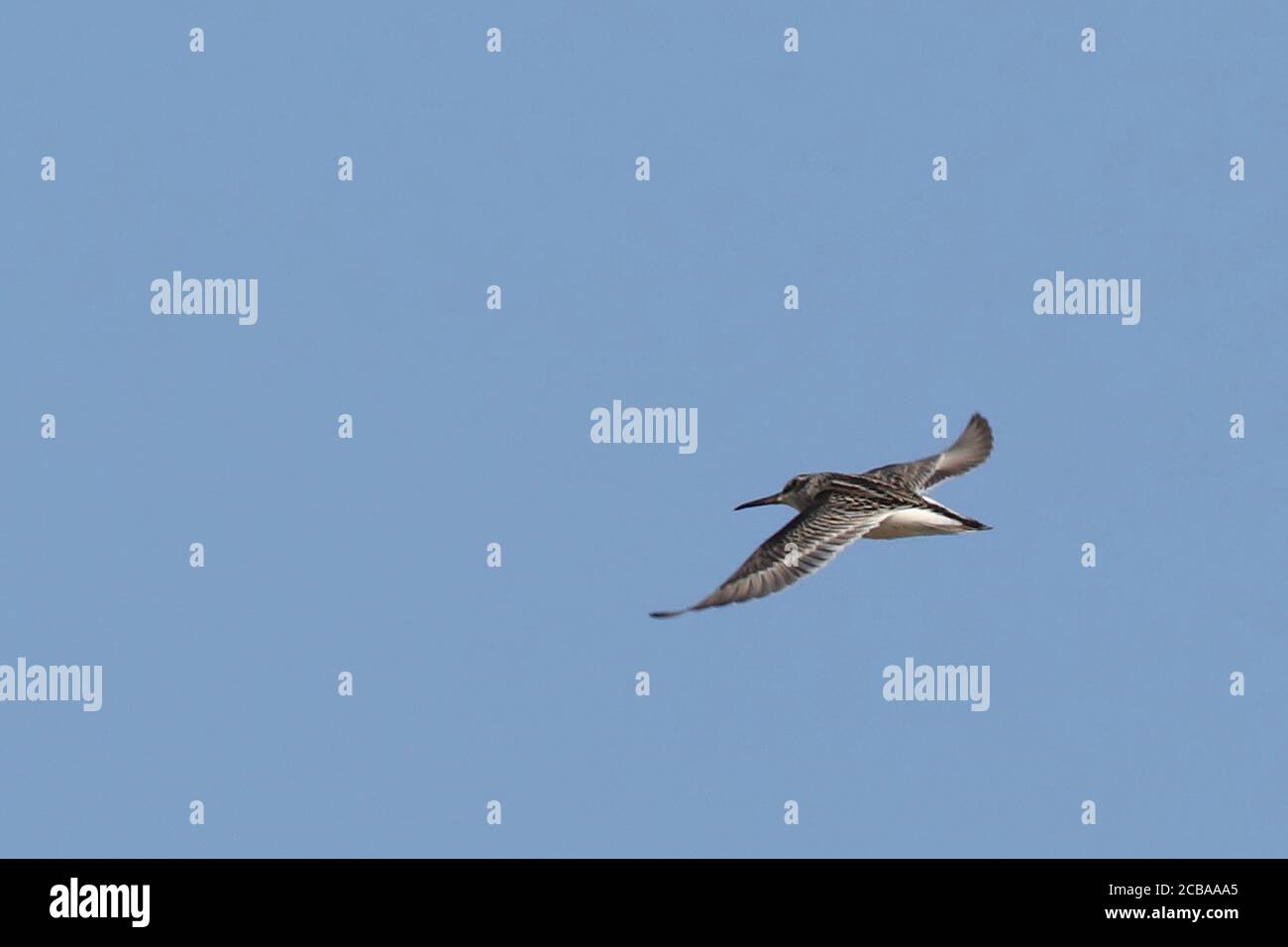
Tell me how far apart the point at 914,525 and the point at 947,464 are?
11.7 ft

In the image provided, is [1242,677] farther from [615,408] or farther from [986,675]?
[615,408]

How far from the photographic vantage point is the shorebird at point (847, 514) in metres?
21.3

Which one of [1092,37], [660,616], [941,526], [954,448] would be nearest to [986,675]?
[941,526]

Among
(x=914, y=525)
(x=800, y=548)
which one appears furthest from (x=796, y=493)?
(x=800, y=548)

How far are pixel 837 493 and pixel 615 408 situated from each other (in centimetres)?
315

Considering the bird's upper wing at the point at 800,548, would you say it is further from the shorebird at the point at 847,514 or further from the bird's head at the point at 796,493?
the bird's head at the point at 796,493

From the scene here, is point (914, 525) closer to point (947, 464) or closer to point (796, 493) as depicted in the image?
point (796, 493)

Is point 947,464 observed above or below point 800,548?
above

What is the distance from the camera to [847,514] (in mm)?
23016

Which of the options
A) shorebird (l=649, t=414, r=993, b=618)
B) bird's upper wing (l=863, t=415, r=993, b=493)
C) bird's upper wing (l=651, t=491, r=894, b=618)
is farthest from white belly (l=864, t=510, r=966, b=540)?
bird's upper wing (l=863, t=415, r=993, b=493)

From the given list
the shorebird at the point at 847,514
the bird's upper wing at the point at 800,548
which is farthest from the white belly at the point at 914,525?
the bird's upper wing at the point at 800,548

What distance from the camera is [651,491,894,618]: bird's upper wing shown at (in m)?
21.1

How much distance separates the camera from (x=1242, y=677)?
24.4 metres

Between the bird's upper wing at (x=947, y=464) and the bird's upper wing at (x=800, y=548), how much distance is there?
254cm
